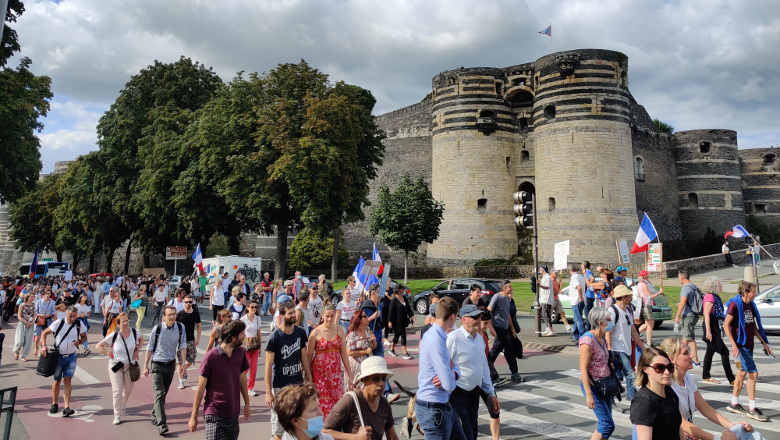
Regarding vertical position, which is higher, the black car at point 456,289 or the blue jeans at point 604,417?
the black car at point 456,289

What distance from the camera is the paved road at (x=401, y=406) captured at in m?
6.23

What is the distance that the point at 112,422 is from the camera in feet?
22.0

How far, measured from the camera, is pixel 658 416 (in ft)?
11.3

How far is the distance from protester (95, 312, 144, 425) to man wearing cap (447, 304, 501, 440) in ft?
14.7

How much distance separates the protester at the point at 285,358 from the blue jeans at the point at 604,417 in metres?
2.82

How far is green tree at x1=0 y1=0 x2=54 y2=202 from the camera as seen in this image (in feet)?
61.9

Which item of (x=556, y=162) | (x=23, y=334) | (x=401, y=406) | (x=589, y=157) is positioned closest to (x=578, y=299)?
(x=401, y=406)

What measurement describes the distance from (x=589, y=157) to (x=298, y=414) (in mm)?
29764

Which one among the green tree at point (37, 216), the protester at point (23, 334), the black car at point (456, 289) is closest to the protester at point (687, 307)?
the black car at point (456, 289)

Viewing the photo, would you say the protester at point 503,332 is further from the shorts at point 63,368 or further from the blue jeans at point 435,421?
the shorts at point 63,368

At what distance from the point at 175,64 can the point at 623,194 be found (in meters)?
28.8

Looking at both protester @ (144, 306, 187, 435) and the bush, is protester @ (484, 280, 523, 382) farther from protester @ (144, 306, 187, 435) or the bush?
the bush

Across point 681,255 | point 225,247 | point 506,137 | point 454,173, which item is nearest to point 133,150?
point 225,247

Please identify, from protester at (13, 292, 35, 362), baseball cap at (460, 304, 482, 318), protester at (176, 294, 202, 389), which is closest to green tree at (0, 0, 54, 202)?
protester at (13, 292, 35, 362)
